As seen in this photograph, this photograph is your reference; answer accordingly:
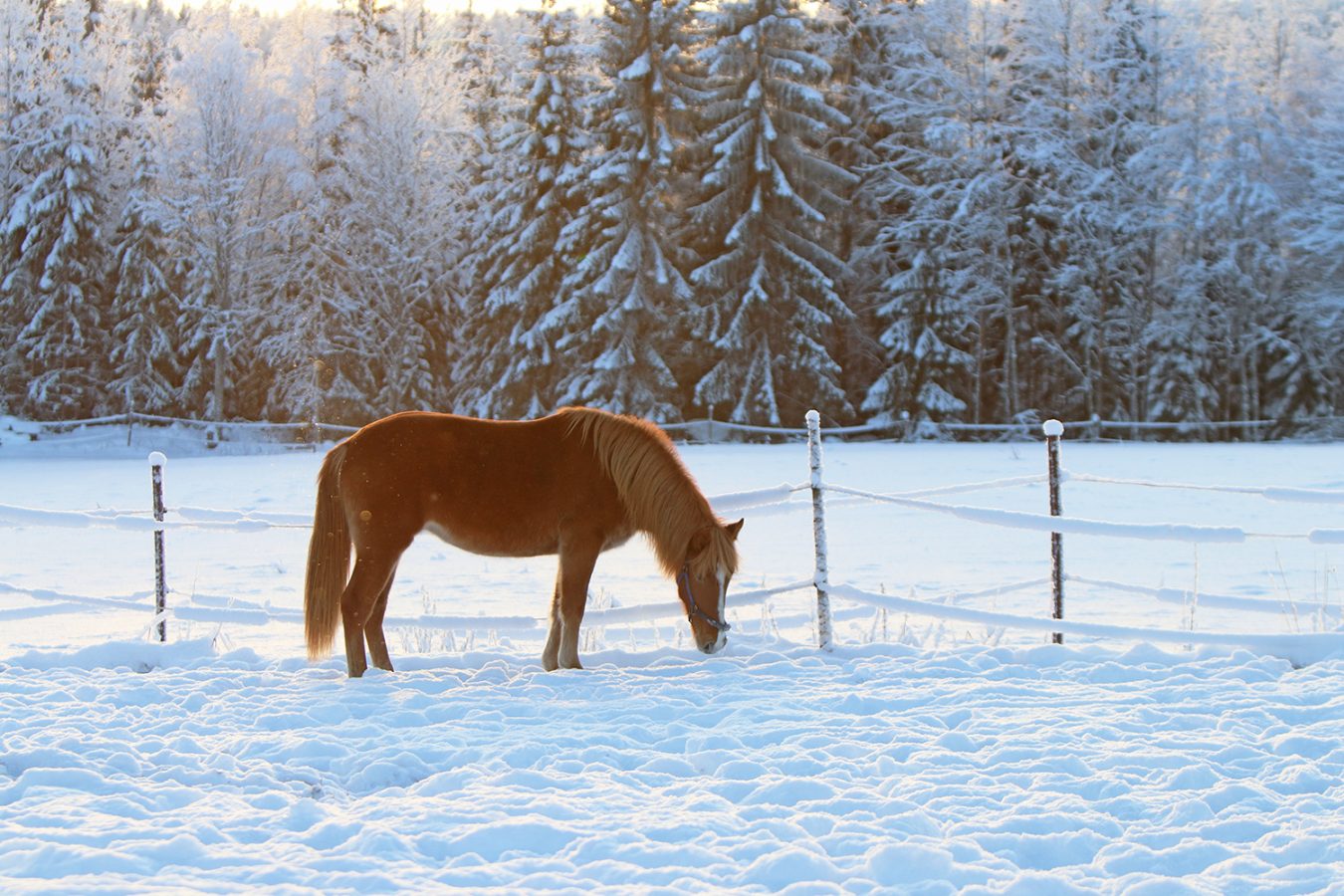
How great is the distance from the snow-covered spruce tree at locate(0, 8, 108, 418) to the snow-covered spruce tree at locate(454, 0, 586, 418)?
9952 millimetres

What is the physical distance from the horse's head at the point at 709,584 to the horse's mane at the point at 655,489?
22mm

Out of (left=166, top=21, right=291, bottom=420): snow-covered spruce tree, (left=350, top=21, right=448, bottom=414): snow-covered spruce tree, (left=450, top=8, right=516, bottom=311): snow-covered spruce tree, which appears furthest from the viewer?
(left=350, top=21, right=448, bottom=414): snow-covered spruce tree

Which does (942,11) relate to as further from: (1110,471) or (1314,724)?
(1314,724)

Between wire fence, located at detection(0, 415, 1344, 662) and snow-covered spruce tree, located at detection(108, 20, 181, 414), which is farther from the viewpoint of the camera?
snow-covered spruce tree, located at detection(108, 20, 181, 414)

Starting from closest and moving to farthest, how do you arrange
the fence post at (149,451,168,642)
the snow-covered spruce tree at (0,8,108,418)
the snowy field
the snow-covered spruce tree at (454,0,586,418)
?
1. the snowy field
2. the fence post at (149,451,168,642)
3. the snow-covered spruce tree at (454,0,586,418)
4. the snow-covered spruce tree at (0,8,108,418)

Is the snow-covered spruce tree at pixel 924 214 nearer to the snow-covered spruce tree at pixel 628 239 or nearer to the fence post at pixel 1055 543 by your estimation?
the snow-covered spruce tree at pixel 628 239

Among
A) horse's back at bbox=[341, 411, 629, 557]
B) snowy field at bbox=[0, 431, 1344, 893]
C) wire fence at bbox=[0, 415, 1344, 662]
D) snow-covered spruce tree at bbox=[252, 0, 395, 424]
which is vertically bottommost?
snowy field at bbox=[0, 431, 1344, 893]

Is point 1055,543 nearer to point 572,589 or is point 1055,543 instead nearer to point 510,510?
point 572,589

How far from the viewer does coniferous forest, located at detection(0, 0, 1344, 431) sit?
2597cm

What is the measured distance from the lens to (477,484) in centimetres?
586

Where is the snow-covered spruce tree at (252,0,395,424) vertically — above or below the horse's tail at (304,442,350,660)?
above

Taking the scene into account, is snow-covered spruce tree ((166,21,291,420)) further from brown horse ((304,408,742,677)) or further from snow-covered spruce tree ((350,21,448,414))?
brown horse ((304,408,742,677))

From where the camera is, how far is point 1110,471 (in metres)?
18.3

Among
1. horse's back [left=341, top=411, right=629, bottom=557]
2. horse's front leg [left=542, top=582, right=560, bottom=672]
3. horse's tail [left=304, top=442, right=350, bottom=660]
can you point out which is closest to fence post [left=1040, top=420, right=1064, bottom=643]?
horse's back [left=341, top=411, right=629, bottom=557]
